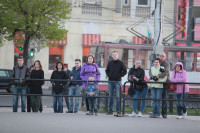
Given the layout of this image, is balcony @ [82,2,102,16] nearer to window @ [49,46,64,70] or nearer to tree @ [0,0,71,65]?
window @ [49,46,64,70]

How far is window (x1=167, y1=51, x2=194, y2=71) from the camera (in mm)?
26781

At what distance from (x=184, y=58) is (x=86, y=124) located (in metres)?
16.3

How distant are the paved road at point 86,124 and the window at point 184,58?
13.4m

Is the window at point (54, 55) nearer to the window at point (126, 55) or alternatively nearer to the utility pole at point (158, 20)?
the window at point (126, 55)

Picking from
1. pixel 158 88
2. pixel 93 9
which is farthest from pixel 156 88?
pixel 93 9

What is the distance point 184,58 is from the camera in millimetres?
26938

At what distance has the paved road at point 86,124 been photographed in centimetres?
1054

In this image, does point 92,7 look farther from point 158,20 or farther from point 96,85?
point 96,85

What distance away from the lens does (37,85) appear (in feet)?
44.9

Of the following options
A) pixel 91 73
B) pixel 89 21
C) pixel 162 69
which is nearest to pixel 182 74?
pixel 162 69

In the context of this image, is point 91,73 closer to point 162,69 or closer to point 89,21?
point 162,69

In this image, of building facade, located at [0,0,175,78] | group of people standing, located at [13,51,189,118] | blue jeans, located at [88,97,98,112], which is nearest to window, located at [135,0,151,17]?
building facade, located at [0,0,175,78]

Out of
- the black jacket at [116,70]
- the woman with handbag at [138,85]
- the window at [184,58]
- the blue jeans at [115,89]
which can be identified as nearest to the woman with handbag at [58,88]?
the blue jeans at [115,89]

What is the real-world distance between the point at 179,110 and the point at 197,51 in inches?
544
